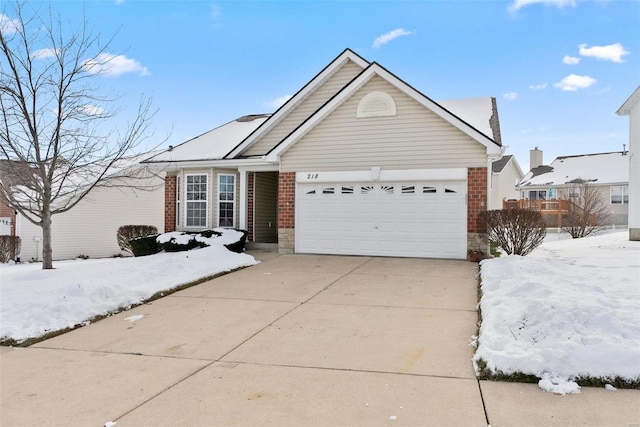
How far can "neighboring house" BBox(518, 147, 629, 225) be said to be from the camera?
3109 cm

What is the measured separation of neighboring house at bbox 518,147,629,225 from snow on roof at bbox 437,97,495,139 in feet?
38.9

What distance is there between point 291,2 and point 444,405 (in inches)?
433

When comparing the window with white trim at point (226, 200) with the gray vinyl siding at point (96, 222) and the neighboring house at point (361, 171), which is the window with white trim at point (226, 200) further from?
the gray vinyl siding at point (96, 222)

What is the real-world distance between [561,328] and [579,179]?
32.4 metres

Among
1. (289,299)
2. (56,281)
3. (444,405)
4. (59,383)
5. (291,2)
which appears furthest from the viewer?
→ (291,2)

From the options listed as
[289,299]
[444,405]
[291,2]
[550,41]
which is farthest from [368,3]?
[444,405]

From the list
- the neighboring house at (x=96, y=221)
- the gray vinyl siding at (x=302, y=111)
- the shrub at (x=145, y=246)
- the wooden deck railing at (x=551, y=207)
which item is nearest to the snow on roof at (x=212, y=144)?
the gray vinyl siding at (x=302, y=111)

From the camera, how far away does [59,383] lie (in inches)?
191

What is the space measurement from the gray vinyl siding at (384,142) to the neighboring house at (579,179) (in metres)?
17.6

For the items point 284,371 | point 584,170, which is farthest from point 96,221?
point 584,170

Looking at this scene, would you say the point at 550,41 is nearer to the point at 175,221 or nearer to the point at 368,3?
the point at 368,3

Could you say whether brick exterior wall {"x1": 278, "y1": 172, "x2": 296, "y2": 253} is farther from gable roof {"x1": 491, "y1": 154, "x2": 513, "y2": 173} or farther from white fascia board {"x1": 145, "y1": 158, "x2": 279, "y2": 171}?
gable roof {"x1": 491, "y1": 154, "x2": 513, "y2": 173}

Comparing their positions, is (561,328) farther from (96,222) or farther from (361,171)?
(96,222)

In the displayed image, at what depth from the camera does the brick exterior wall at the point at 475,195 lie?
1223 cm
